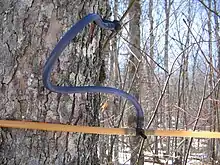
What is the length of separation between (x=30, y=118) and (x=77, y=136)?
3.6 inches

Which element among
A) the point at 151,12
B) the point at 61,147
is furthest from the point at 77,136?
the point at 151,12

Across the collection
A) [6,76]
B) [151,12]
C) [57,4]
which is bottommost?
[6,76]

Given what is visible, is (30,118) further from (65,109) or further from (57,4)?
(57,4)

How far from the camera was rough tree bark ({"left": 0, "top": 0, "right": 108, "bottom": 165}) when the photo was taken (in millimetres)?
617

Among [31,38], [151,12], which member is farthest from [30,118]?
[151,12]

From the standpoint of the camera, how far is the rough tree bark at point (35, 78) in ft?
2.02

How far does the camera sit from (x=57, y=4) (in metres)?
0.64

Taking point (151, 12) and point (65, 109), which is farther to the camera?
point (151, 12)

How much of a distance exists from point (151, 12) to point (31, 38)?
19.1ft

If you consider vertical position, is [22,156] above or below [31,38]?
below

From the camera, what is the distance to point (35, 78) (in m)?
0.62

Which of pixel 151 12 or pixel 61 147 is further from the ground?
pixel 151 12

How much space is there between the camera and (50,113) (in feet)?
2.07

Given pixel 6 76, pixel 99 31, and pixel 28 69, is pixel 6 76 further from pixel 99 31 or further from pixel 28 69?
pixel 99 31
